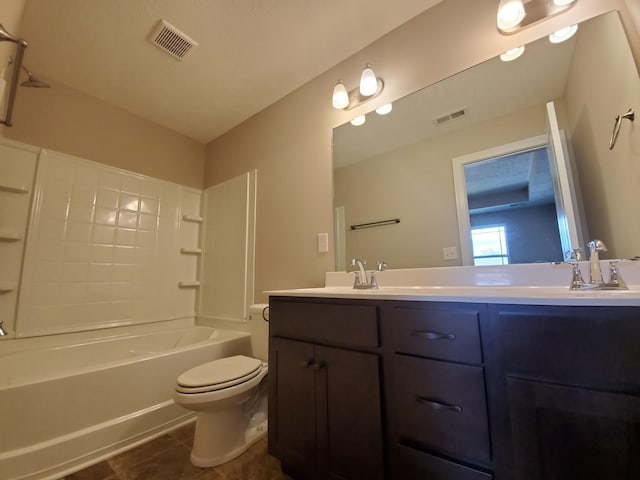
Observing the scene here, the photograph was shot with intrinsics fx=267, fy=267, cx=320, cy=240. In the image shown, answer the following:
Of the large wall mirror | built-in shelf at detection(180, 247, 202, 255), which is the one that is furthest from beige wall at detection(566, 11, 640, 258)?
built-in shelf at detection(180, 247, 202, 255)

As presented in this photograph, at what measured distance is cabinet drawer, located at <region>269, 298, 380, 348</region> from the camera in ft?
3.24

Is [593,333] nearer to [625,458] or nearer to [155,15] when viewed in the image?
[625,458]

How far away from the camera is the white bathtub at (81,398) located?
121cm

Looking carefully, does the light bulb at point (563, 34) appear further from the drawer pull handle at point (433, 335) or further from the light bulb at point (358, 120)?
the drawer pull handle at point (433, 335)

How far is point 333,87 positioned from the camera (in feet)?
6.15

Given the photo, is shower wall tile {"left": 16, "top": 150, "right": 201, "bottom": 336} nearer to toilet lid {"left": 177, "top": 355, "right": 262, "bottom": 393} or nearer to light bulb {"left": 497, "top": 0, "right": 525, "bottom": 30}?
toilet lid {"left": 177, "top": 355, "right": 262, "bottom": 393}

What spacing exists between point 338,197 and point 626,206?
4.20 feet

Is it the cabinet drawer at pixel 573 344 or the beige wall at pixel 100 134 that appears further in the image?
the beige wall at pixel 100 134

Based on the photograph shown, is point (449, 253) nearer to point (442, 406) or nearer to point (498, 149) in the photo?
point (498, 149)

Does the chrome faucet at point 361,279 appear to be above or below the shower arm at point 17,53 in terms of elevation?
below

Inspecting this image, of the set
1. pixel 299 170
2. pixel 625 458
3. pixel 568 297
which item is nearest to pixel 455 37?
pixel 299 170

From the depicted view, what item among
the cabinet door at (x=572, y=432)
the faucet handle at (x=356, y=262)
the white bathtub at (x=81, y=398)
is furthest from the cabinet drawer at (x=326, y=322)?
the white bathtub at (x=81, y=398)

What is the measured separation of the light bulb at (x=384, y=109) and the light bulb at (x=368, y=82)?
0.11 meters

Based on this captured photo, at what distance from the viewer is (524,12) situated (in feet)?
3.91
